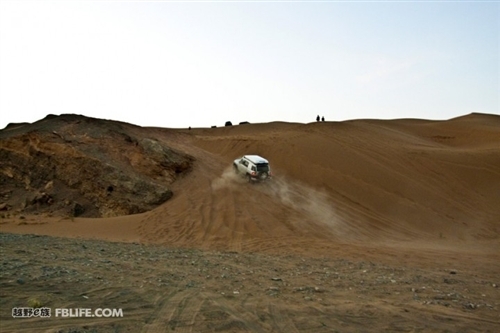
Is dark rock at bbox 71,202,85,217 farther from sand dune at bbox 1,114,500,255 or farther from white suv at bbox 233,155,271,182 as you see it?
white suv at bbox 233,155,271,182

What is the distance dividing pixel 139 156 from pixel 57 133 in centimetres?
414

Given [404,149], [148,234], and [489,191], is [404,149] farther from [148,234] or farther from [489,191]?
[148,234]

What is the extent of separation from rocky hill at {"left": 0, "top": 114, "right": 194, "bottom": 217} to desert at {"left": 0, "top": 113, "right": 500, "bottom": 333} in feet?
0.25

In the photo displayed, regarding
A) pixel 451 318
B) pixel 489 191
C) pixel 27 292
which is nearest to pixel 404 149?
pixel 489 191

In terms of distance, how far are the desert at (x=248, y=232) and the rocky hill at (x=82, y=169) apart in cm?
8

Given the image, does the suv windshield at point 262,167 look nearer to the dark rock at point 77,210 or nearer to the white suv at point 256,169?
the white suv at point 256,169

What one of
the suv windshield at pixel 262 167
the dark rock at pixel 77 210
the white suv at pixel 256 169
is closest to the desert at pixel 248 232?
the dark rock at pixel 77 210

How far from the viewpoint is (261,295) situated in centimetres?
795

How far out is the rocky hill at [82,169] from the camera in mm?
19016

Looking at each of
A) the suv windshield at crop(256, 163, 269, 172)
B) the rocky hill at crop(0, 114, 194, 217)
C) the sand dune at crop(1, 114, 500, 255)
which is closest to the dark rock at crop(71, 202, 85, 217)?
the rocky hill at crop(0, 114, 194, 217)

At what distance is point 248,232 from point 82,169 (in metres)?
8.42

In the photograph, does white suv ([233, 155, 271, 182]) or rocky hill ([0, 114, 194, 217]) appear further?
white suv ([233, 155, 271, 182])

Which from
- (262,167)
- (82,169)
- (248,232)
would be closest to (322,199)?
(262,167)

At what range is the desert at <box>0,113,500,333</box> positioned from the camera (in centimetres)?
704
